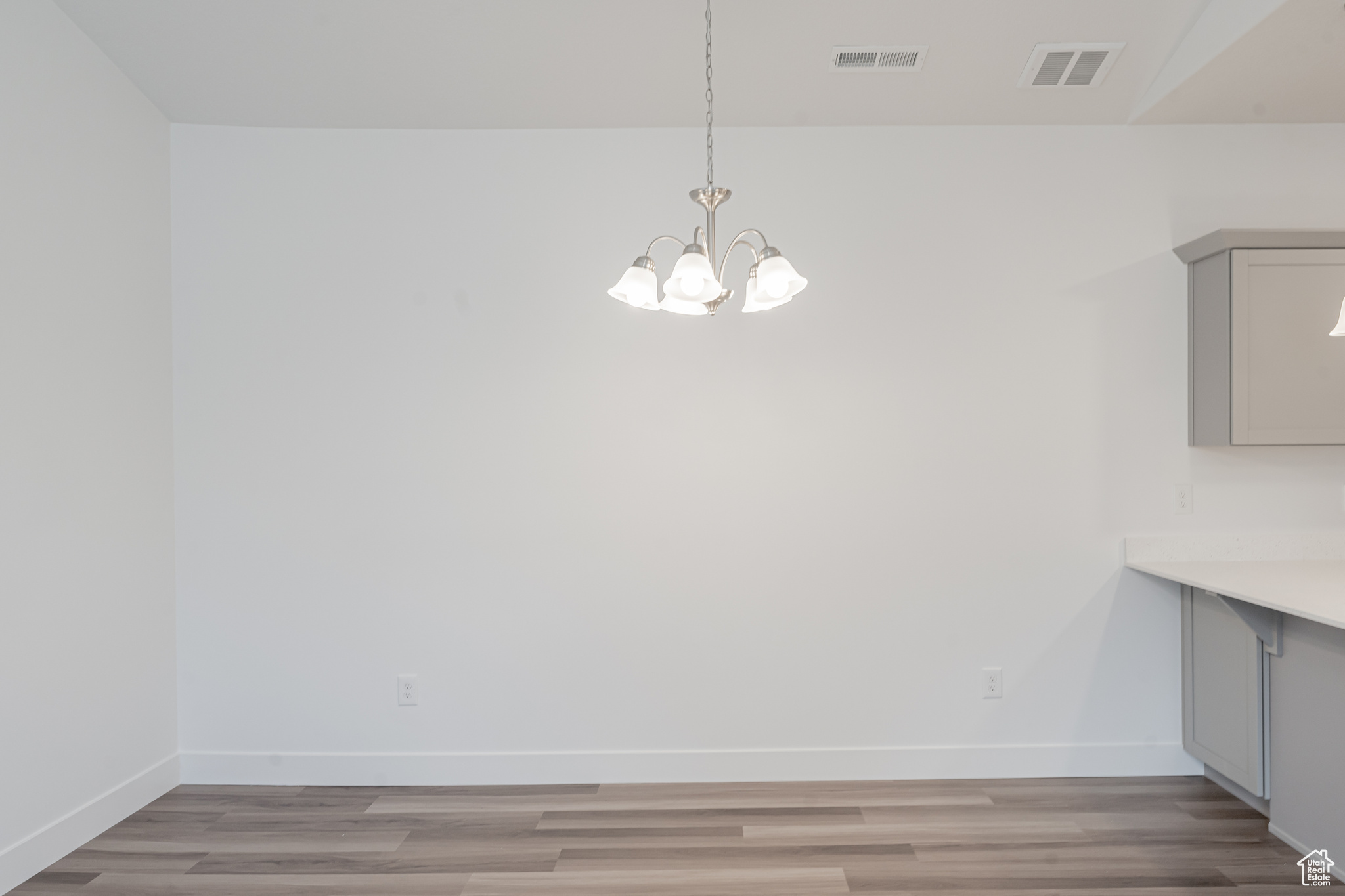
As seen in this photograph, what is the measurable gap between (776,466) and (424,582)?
5.01 feet

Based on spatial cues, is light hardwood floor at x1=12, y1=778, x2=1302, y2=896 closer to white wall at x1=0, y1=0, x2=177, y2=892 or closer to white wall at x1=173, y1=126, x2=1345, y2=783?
white wall at x1=173, y1=126, x2=1345, y2=783

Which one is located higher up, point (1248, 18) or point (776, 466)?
point (1248, 18)

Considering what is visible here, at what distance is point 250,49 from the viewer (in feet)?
8.86

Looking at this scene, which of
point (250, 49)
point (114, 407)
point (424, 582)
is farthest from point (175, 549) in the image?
point (250, 49)

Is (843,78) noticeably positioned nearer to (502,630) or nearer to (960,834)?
(502,630)

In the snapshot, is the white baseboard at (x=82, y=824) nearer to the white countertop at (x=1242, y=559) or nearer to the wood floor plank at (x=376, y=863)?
the wood floor plank at (x=376, y=863)

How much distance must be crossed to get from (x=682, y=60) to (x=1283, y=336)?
2.42 m

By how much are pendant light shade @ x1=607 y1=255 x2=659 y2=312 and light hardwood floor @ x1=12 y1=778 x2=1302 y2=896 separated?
1766 mm

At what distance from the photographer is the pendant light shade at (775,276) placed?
62.7 inches

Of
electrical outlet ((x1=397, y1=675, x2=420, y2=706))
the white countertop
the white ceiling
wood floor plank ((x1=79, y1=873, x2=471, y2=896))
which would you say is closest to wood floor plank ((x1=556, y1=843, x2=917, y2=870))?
wood floor plank ((x1=79, y1=873, x2=471, y2=896))

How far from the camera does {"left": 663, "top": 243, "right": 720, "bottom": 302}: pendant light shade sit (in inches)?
60.4

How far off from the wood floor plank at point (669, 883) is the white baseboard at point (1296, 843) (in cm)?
145

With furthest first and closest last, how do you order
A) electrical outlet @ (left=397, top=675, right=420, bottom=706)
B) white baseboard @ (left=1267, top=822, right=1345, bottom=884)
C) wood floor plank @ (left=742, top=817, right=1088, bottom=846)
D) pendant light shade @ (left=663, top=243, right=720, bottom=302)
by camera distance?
electrical outlet @ (left=397, top=675, right=420, bottom=706), wood floor plank @ (left=742, top=817, right=1088, bottom=846), white baseboard @ (left=1267, top=822, right=1345, bottom=884), pendant light shade @ (left=663, top=243, right=720, bottom=302)

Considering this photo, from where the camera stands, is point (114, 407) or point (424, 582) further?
point (424, 582)
